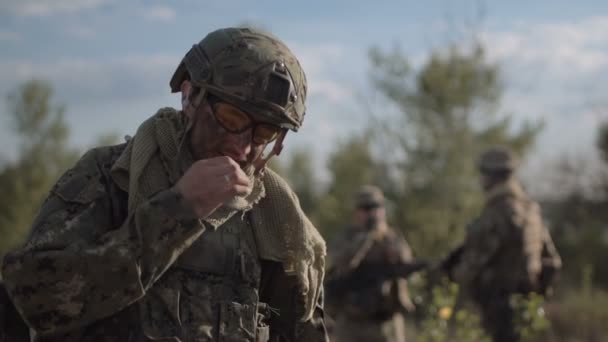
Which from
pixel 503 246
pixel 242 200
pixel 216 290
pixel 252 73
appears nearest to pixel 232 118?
pixel 252 73

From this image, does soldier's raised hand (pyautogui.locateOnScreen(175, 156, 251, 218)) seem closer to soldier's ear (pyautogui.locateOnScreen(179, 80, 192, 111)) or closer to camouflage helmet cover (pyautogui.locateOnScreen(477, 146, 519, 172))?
soldier's ear (pyautogui.locateOnScreen(179, 80, 192, 111))

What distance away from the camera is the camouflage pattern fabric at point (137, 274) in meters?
2.38

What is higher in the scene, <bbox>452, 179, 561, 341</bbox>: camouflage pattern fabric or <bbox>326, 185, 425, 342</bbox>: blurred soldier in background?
<bbox>452, 179, 561, 341</bbox>: camouflage pattern fabric

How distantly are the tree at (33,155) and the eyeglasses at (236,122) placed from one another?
21957mm

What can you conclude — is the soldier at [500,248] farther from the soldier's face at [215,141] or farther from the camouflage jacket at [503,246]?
the soldier's face at [215,141]

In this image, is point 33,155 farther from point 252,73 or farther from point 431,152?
point 252,73

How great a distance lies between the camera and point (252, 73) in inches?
104

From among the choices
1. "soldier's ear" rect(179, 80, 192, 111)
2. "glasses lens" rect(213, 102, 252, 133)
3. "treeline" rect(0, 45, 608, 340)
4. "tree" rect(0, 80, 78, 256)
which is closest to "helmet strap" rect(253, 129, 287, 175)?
"glasses lens" rect(213, 102, 252, 133)

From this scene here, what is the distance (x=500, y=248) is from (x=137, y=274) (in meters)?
6.22

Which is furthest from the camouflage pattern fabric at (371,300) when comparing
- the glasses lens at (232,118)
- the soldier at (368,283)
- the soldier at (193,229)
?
the glasses lens at (232,118)

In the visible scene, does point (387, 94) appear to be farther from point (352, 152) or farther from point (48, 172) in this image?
point (48, 172)

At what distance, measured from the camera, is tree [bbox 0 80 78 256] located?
24.0 m

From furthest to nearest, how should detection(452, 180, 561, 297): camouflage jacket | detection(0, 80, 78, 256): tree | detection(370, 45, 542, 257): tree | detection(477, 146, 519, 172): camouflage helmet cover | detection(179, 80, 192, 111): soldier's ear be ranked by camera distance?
detection(0, 80, 78, 256): tree → detection(370, 45, 542, 257): tree → detection(477, 146, 519, 172): camouflage helmet cover → detection(452, 180, 561, 297): camouflage jacket → detection(179, 80, 192, 111): soldier's ear

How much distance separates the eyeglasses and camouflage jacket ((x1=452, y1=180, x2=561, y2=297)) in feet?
19.0
